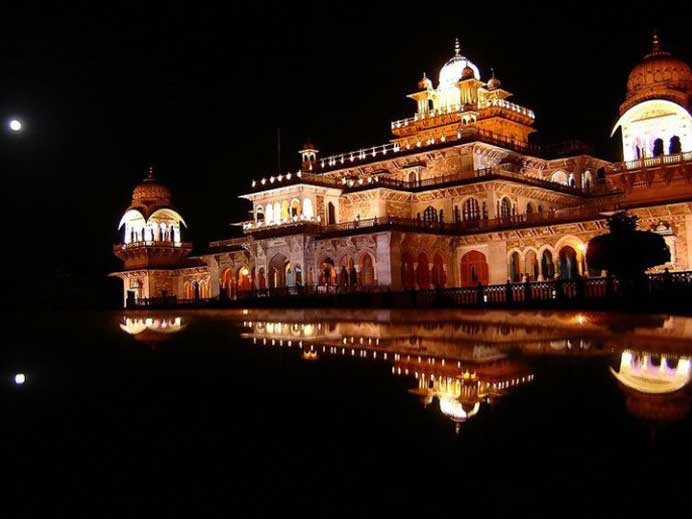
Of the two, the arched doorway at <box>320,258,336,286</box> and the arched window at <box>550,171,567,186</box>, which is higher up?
the arched window at <box>550,171,567,186</box>

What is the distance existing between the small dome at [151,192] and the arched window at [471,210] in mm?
24630

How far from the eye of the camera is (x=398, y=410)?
5.26m

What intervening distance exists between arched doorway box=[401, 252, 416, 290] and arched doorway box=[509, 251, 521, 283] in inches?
205

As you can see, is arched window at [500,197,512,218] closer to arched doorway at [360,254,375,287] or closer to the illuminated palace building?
→ the illuminated palace building

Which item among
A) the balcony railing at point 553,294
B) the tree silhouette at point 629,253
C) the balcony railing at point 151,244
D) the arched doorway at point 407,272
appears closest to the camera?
the balcony railing at point 553,294

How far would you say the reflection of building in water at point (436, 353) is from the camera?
5907 millimetres

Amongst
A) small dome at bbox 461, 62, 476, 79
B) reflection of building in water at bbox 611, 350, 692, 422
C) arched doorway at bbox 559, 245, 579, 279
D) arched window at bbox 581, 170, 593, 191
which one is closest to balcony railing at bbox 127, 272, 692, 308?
reflection of building in water at bbox 611, 350, 692, 422

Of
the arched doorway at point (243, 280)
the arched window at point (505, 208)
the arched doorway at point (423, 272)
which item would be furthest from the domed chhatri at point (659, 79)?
the arched doorway at point (243, 280)

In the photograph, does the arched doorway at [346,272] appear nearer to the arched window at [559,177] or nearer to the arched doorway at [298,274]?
the arched doorway at [298,274]

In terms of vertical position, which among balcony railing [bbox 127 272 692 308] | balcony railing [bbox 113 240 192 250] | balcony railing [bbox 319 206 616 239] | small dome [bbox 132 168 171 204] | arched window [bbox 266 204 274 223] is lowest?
balcony railing [bbox 127 272 692 308]

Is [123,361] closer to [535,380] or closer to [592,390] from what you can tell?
[535,380]

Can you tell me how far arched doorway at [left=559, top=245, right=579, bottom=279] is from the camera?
39656 millimetres

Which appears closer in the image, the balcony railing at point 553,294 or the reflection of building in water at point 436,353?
the reflection of building in water at point 436,353

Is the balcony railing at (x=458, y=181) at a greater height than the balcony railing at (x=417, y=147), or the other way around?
the balcony railing at (x=417, y=147)
